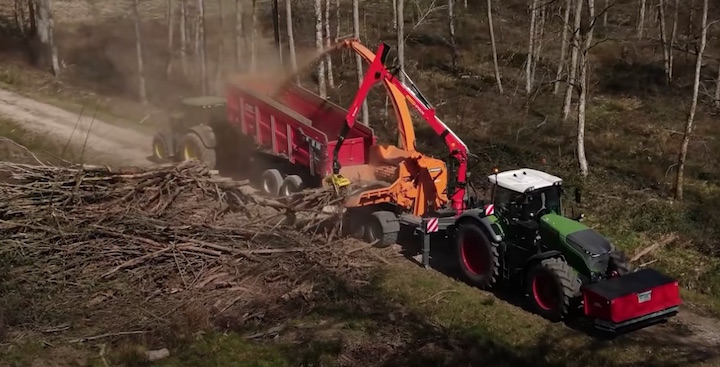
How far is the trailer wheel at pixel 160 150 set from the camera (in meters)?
22.2

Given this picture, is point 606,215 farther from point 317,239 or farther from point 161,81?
point 161,81

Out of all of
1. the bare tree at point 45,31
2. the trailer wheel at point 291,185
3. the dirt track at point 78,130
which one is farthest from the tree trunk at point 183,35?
the trailer wheel at point 291,185

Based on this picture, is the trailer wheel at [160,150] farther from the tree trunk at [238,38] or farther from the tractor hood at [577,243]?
the tractor hood at [577,243]

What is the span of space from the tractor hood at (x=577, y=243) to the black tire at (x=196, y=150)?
36.5 ft

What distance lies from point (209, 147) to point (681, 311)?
44.0ft

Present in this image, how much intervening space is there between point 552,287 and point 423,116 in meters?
5.00

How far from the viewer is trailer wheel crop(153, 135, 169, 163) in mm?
22172

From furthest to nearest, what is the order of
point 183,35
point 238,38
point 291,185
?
point 183,35 → point 238,38 → point 291,185

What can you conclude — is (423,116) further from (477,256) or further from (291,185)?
(291,185)

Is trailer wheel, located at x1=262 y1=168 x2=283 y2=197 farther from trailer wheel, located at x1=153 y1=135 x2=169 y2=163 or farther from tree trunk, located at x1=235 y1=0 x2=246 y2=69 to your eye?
tree trunk, located at x1=235 y1=0 x2=246 y2=69

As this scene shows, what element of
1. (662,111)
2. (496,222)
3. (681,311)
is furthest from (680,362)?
(662,111)

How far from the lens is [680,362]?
11.3 metres

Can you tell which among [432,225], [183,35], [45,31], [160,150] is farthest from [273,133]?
[45,31]

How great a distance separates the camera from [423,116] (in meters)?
15.7
